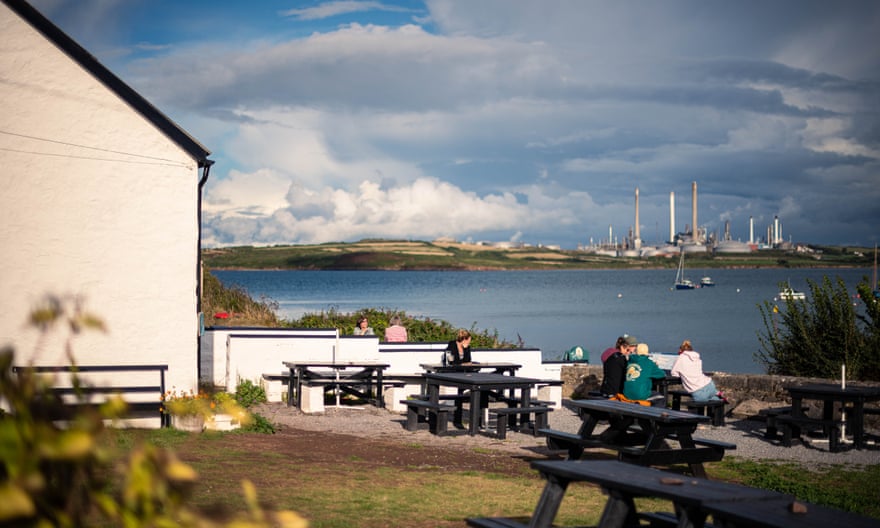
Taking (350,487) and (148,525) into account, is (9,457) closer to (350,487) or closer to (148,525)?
(148,525)

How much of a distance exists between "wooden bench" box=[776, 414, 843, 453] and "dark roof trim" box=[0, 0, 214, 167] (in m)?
8.98

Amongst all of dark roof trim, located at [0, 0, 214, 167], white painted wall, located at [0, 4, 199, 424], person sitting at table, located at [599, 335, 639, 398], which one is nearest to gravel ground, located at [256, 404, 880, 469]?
person sitting at table, located at [599, 335, 639, 398]

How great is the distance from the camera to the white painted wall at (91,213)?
12898 mm

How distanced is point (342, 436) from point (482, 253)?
178784mm

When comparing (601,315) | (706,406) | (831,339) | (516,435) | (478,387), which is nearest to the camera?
(478,387)

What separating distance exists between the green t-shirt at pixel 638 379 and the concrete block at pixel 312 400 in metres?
5.56

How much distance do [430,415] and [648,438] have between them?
5.00 meters

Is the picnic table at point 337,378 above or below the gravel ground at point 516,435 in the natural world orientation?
above

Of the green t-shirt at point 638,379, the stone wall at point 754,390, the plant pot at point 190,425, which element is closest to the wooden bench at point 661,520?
the green t-shirt at point 638,379

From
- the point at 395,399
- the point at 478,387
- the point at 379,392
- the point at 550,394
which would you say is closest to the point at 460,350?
the point at 395,399

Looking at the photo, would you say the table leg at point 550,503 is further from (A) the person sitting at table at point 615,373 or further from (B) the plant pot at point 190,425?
(B) the plant pot at point 190,425

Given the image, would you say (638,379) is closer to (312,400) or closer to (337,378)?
(312,400)

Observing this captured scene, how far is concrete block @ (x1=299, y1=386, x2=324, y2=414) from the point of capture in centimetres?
1584

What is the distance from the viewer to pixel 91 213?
1324cm
